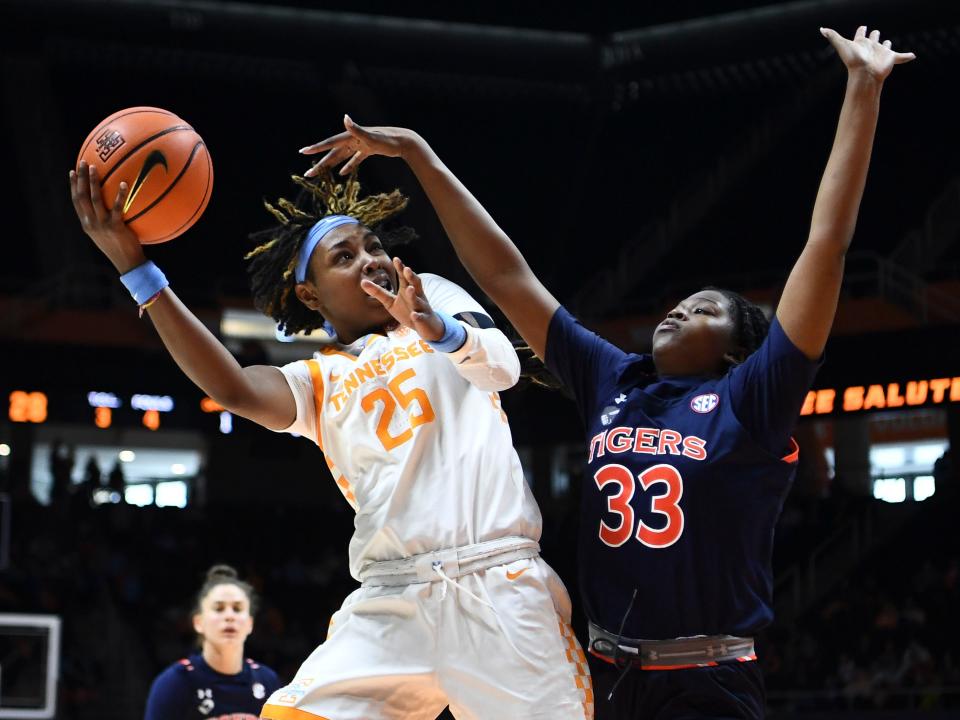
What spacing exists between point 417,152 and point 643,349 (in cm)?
1349

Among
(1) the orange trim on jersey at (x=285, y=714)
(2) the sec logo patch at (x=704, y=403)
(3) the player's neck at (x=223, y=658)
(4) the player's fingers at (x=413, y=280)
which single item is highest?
(4) the player's fingers at (x=413, y=280)

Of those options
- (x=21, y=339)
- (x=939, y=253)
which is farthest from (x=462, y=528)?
(x=939, y=253)

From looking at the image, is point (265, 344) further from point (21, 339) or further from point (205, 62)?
point (205, 62)

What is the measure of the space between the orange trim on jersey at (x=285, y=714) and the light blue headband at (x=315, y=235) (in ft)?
3.97

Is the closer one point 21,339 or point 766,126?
point 21,339

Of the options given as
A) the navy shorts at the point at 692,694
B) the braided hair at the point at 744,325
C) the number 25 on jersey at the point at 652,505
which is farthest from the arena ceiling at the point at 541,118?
the navy shorts at the point at 692,694

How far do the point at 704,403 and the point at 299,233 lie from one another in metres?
1.34

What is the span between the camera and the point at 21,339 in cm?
1504

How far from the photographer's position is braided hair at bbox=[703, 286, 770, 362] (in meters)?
3.44

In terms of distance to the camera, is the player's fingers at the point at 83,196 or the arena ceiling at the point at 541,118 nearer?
the player's fingers at the point at 83,196

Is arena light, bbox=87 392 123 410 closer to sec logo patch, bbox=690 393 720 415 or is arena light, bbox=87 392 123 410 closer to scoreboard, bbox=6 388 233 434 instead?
scoreboard, bbox=6 388 233 434

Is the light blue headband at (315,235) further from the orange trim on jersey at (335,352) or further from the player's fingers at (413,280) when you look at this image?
the player's fingers at (413,280)

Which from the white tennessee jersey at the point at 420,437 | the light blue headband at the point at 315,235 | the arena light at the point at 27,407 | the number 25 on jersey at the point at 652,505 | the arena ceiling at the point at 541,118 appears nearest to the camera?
the number 25 on jersey at the point at 652,505

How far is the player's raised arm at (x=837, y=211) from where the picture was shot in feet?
9.91
